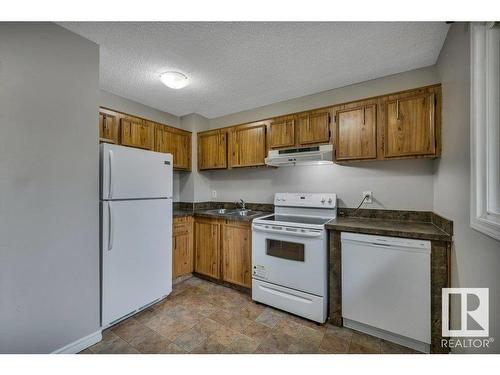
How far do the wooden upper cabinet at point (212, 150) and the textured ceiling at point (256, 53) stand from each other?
2.36 ft

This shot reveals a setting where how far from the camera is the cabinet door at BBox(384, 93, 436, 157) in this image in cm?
183

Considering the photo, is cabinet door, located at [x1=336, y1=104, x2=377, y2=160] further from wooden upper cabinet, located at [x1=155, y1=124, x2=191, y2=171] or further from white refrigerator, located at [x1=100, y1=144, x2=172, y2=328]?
wooden upper cabinet, located at [x1=155, y1=124, x2=191, y2=171]

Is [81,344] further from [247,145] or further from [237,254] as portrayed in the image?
[247,145]

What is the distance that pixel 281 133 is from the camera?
8.72ft

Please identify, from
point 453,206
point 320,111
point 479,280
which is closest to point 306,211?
point 320,111

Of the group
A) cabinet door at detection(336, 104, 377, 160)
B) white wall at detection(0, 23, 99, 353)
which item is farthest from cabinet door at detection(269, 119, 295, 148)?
white wall at detection(0, 23, 99, 353)

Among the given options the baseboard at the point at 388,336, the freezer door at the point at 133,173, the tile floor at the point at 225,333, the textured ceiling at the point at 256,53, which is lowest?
the tile floor at the point at 225,333

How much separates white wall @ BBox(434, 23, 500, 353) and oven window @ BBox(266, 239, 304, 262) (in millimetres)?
1123

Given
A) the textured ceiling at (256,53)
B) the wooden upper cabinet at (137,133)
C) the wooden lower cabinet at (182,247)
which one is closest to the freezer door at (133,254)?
the wooden lower cabinet at (182,247)

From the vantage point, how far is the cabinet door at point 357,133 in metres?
2.09

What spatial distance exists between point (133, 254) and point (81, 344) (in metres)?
0.73

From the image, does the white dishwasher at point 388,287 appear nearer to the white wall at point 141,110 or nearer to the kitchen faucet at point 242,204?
the kitchen faucet at point 242,204

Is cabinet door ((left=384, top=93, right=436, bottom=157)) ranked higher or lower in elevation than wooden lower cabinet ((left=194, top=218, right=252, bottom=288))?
higher

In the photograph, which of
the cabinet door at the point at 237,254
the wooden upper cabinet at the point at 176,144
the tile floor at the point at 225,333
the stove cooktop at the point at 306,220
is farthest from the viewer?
the wooden upper cabinet at the point at 176,144
